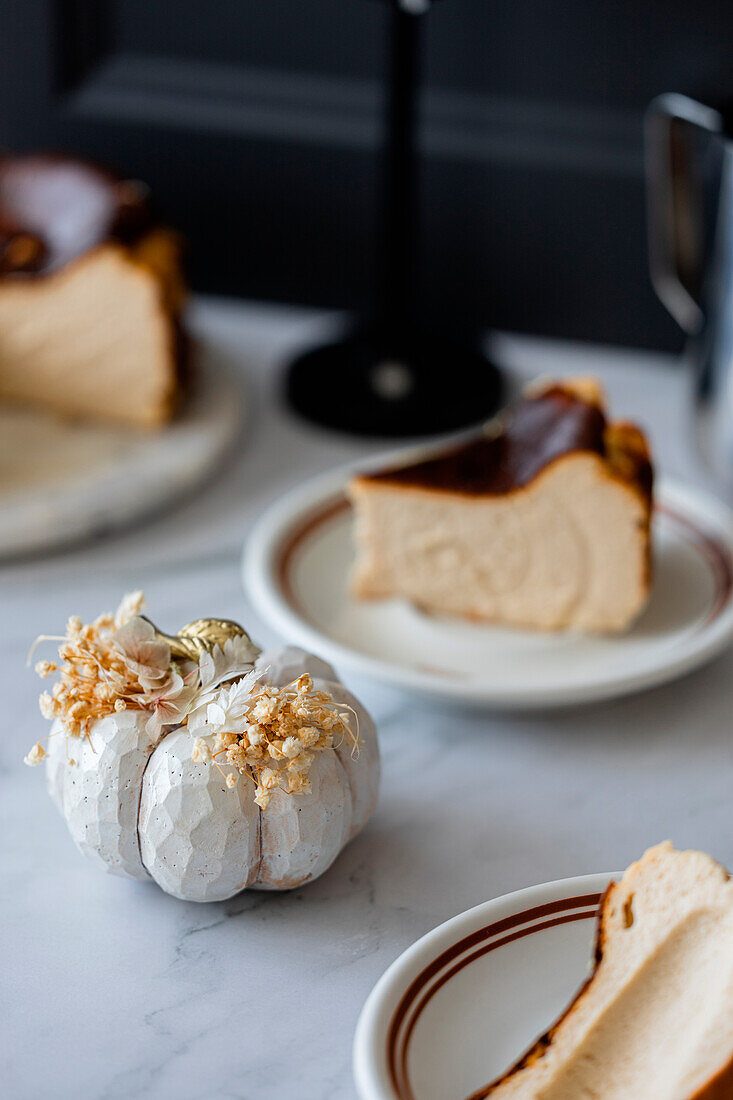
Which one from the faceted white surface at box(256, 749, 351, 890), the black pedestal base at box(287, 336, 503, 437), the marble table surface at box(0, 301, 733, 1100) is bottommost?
the marble table surface at box(0, 301, 733, 1100)

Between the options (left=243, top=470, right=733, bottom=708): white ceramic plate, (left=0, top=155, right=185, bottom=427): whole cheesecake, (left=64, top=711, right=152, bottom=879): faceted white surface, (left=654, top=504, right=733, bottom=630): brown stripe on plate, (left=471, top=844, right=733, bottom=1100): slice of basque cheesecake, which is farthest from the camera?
(left=0, top=155, right=185, bottom=427): whole cheesecake

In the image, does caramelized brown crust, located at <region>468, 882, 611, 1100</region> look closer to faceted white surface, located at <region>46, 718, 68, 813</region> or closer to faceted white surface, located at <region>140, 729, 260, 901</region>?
faceted white surface, located at <region>140, 729, 260, 901</region>

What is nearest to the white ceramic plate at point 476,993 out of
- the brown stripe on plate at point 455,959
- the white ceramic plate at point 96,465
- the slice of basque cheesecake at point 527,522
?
the brown stripe on plate at point 455,959

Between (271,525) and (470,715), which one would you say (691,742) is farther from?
(271,525)

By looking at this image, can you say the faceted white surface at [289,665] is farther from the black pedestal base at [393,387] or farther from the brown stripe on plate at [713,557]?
the black pedestal base at [393,387]

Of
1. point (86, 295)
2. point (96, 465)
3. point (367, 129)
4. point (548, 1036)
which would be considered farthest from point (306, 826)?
point (367, 129)

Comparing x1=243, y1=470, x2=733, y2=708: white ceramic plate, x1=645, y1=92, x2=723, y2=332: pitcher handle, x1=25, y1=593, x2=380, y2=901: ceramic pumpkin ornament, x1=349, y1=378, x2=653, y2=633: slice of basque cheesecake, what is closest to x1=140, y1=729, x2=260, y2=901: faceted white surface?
x1=25, y1=593, x2=380, y2=901: ceramic pumpkin ornament

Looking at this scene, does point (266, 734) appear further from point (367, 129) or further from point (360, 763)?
point (367, 129)
